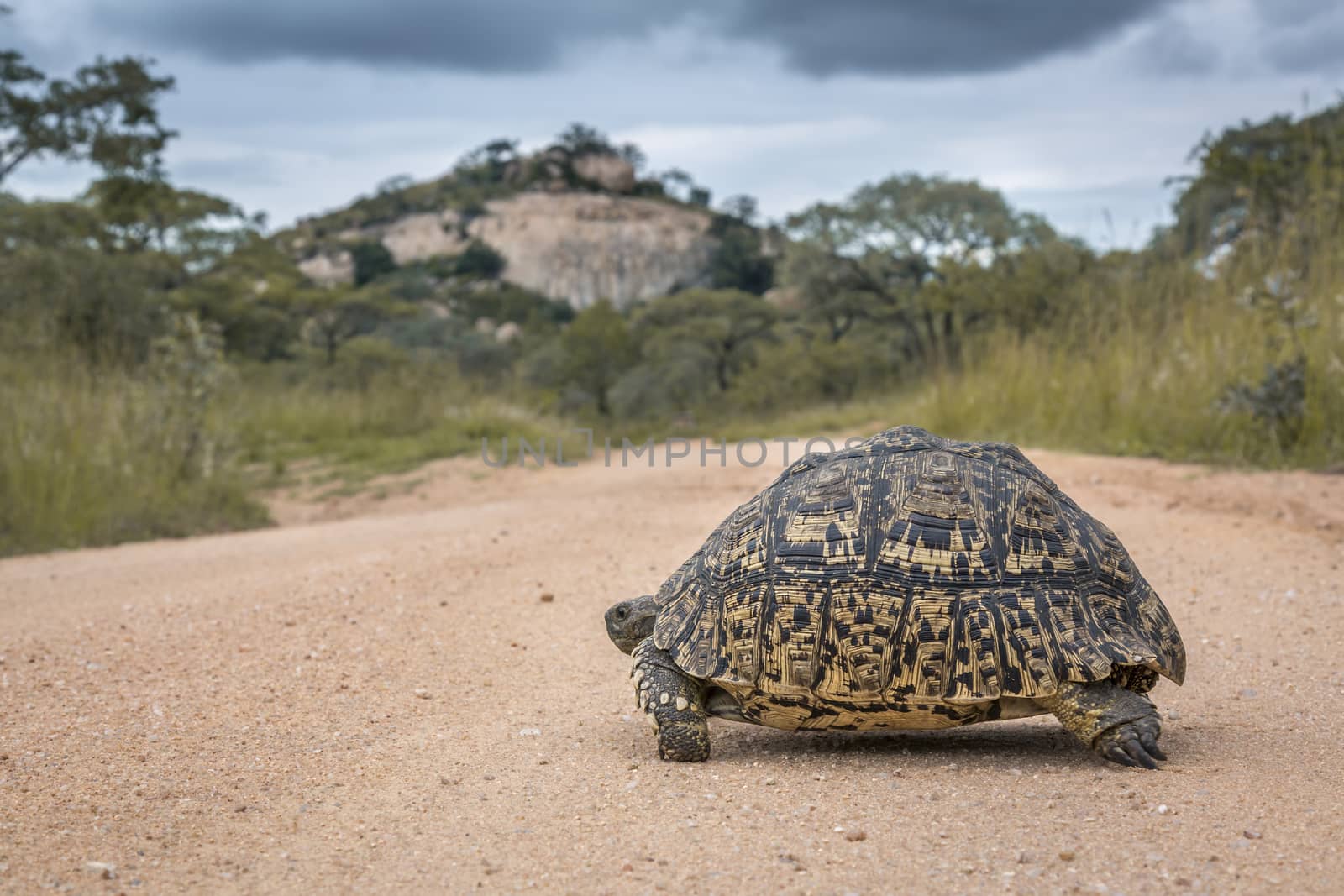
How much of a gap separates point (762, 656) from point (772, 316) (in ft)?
120

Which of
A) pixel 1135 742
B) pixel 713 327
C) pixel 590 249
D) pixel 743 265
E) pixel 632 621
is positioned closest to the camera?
pixel 1135 742

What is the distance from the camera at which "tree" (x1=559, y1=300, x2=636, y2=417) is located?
33125 millimetres

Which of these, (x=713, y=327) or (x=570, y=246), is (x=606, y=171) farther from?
(x=713, y=327)

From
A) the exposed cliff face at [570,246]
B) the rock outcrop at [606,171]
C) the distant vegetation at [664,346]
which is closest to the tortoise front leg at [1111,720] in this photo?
the distant vegetation at [664,346]

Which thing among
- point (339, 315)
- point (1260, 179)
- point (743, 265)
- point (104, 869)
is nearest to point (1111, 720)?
point (104, 869)

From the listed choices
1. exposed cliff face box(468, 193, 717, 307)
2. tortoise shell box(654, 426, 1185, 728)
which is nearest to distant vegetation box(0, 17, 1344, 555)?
tortoise shell box(654, 426, 1185, 728)

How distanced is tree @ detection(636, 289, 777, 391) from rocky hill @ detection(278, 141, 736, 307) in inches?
1294

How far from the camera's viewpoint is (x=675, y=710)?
3588 mm

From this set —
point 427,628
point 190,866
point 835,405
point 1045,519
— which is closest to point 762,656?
point 1045,519

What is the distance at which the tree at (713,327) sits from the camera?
117 feet

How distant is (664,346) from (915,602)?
1250 inches

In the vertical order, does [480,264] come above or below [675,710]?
above

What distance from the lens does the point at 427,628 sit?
18.6 ft

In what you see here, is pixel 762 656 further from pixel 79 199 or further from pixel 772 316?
pixel 79 199
